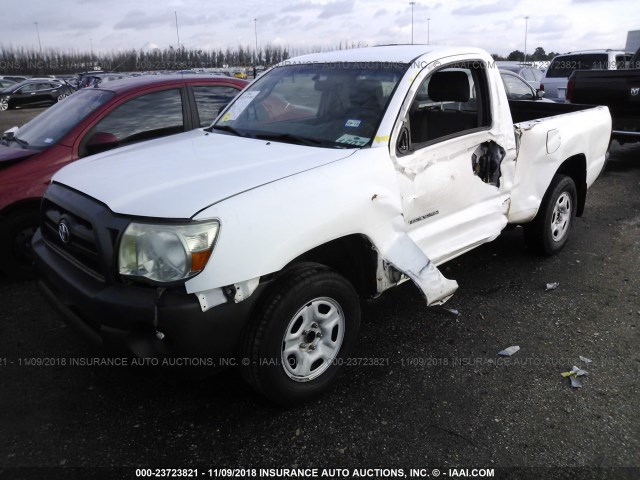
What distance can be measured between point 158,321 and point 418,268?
1.52 meters

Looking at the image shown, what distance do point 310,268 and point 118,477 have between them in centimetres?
134

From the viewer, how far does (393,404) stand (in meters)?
2.90

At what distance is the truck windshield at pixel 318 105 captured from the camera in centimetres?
318

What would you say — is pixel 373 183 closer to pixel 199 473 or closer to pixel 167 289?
pixel 167 289

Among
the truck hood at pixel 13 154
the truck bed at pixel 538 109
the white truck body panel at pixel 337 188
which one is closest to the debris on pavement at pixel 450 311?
the white truck body panel at pixel 337 188

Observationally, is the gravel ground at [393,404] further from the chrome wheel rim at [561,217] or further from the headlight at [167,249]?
the chrome wheel rim at [561,217]

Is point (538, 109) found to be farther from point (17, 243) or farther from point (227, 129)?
point (17, 243)

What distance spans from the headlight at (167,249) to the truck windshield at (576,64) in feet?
43.6

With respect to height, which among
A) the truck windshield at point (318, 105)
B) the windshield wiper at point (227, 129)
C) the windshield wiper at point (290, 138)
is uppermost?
the truck windshield at point (318, 105)

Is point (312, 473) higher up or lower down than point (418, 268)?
lower down

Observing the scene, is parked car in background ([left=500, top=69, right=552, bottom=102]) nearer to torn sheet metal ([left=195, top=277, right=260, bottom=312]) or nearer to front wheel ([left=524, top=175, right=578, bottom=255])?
front wheel ([left=524, top=175, right=578, bottom=255])

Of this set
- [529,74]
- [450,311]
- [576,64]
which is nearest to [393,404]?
[450,311]

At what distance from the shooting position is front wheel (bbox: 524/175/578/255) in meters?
4.65

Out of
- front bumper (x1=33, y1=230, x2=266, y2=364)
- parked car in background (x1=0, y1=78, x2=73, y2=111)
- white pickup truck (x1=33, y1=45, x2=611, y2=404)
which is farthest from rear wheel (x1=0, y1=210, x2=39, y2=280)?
parked car in background (x1=0, y1=78, x2=73, y2=111)
